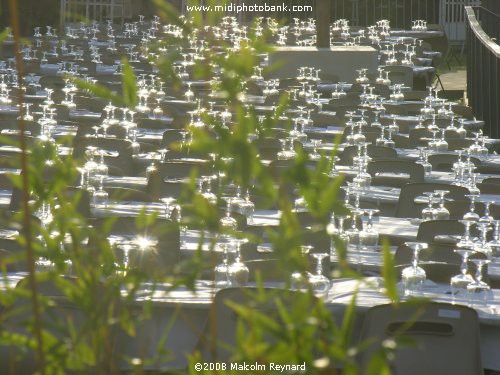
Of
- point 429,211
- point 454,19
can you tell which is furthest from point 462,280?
point 454,19

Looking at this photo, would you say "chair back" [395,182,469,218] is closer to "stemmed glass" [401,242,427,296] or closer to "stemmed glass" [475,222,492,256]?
"stemmed glass" [475,222,492,256]

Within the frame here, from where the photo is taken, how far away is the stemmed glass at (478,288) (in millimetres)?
4965

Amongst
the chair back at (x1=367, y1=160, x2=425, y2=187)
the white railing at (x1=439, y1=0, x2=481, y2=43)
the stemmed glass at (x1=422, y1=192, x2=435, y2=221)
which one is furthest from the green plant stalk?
the white railing at (x1=439, y1=0, x2=481, y2=43)

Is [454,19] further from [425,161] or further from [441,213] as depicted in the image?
[441,213]

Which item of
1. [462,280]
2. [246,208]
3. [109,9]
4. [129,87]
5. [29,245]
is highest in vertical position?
[109,9]

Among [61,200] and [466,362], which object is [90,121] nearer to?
[466,362]

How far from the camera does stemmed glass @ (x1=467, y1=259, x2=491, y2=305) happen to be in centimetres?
496

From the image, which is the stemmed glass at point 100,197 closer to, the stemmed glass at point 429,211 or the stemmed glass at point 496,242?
the stemmed glass at point 429,211

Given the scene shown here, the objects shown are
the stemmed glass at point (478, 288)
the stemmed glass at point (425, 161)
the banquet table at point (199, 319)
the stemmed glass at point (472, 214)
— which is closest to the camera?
the banquet table at point (199, 319)

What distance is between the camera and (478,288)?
16.5ft

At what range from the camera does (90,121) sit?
11570 millimetres

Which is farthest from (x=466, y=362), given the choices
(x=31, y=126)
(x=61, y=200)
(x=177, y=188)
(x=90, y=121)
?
(x=90, y=121)

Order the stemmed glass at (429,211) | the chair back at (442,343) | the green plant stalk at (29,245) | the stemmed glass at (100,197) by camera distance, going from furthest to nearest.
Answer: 1. the stemmed glass at (100,197)
2. the stemmed glass at (429,211)
3. the chair back at (442,343)
4. the green plant stalk at (29,245)

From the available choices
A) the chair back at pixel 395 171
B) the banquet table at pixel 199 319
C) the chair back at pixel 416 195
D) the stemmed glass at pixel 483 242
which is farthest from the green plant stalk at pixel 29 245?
the chair back at pixel 395 171
